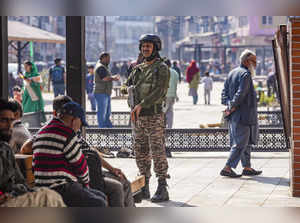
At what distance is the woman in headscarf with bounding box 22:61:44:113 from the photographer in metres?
14.2

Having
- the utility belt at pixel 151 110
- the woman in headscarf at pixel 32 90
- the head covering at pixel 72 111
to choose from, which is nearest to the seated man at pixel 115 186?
the head covering at pixel 72 111

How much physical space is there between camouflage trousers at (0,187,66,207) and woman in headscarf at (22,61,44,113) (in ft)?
30.4

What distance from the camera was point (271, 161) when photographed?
10438mm

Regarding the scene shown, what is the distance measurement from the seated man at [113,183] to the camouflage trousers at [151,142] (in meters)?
1.09

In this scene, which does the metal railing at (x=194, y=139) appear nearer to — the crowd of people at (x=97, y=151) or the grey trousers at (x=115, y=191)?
the crowd of people at (x=97, y=151)

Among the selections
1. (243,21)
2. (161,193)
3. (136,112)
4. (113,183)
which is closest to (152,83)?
(136,112)

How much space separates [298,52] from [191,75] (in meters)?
15.7

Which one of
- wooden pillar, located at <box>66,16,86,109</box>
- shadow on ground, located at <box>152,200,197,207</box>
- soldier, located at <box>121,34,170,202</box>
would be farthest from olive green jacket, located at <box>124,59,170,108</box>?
shadow on ground, located at <box>152,200,197,207</box>

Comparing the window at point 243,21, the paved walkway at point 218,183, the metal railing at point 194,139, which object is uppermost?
the window at point 243,21

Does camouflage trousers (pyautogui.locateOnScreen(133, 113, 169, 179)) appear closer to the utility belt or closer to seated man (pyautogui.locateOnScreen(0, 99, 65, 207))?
the utility belt

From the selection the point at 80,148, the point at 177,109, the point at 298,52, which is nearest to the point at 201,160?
the point at 298,52

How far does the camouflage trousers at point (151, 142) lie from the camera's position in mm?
7246

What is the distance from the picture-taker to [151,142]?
7.26 meters

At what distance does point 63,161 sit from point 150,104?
6.43 feet
